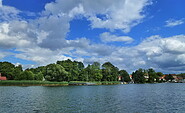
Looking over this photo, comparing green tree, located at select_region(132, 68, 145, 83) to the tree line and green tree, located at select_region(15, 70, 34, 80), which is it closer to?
the tree line

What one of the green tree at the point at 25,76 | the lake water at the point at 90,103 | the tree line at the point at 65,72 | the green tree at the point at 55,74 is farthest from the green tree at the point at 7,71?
the lake water at the point at 90,103

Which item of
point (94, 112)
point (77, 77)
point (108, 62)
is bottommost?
point (94, 112)

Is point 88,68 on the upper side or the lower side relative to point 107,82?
upper

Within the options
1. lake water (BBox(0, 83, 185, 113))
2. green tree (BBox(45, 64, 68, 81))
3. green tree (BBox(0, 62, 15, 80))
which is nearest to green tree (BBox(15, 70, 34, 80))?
green tree (BBox(45, 64, 68, 81))

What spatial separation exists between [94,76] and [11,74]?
65.3 metres

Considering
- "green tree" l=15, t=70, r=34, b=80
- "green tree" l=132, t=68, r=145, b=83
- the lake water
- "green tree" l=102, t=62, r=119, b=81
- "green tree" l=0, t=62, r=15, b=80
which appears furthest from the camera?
"green tree" l=132, t=68, r=145, b=83

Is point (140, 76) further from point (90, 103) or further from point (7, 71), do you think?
point (90, 103)

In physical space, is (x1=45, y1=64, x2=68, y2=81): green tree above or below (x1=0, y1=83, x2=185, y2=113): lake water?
above

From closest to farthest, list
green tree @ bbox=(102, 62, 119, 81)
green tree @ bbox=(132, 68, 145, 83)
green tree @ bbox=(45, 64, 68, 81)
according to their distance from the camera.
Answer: green tree @ bbox=(45, 64, 68, 81) < green tree @ bbox=(102, 62, 119, 81) < green tree @ bbox=(132, 68, 145, 83)

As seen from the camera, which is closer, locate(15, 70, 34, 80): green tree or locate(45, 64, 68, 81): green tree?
locate(45, 64, 68, 81): green tree

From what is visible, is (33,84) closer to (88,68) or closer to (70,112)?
(88,68)

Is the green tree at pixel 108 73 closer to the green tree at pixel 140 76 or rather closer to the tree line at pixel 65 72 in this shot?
the tree line at pixel 65 72

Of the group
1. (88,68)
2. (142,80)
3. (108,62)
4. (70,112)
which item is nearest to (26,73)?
(88,68)

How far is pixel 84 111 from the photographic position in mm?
25656
